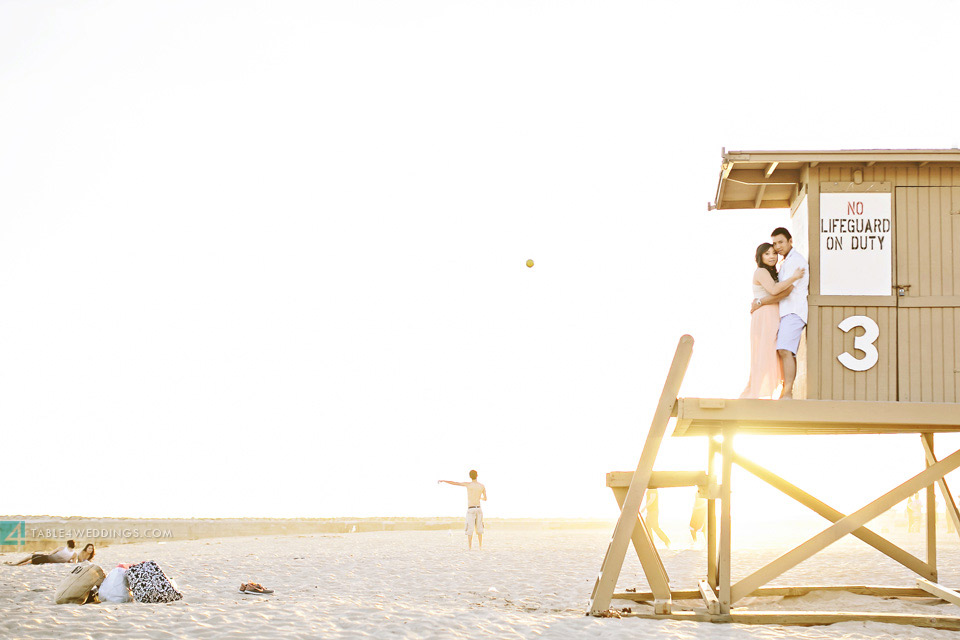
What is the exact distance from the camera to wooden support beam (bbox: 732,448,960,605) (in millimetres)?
9695

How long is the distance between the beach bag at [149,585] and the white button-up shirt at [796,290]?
24.5 ft

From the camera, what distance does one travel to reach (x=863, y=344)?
31.9 feet

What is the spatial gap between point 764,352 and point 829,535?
2011 millimetres

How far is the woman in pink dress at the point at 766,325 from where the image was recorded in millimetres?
9914

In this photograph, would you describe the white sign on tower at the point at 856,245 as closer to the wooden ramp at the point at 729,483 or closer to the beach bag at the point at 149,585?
the wooden ramp at the point at 729,483

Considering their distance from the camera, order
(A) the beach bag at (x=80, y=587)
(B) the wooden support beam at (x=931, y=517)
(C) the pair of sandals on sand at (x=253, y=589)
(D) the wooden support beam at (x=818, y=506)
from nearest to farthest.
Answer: (A) the beach bag at (x=80, y=587) < (D) the wooden support beam at (x=818, y=506) < (C) the pair of sandals on sand at (x=253, y=589) < (B) the wooden support beam at (x=931, y=517)

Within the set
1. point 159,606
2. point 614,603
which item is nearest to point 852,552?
point 614,603

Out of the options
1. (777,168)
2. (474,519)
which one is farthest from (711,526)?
(474,519)

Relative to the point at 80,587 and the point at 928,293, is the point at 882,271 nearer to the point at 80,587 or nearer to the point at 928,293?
the point at 928,293

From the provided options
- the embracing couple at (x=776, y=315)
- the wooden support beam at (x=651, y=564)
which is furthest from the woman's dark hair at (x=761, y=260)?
the wooden support beam at (x=651, y=564)

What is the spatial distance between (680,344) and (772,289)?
1132mm

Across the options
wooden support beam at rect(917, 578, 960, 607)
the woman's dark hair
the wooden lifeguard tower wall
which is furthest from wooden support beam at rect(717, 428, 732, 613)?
wooden support beam at rect(917, 578, 960, 607)

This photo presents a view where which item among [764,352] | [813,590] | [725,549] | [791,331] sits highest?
[791,331]

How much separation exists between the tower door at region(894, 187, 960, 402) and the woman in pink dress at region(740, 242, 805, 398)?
3.78 feet
